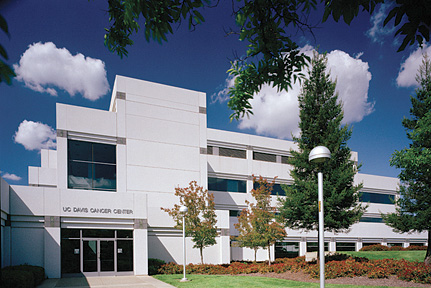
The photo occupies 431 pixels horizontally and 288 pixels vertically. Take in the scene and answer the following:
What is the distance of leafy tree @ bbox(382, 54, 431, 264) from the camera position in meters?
19.0

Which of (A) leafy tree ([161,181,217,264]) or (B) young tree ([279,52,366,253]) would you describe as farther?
(A) leafy tree ([161,181,217,264])

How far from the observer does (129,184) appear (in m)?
26.1

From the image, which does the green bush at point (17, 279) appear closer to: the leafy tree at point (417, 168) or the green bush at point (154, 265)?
the green bush at point (154, 265)

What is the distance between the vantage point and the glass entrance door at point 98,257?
822 inches

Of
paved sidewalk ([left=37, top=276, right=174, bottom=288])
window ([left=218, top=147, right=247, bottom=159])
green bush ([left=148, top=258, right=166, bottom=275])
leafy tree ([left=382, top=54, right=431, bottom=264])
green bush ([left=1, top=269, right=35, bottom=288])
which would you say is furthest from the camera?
window ([left=218, top=147, right=247, bottom=159])

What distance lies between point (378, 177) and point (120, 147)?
34.7m

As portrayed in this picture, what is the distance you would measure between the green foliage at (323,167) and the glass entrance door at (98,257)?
441 inches

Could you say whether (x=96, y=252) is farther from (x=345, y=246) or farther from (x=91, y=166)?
(x=345, y=246)

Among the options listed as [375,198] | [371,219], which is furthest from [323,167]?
[375,198]

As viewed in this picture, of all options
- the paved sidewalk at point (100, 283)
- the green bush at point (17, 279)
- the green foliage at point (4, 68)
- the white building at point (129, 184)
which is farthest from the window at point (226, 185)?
the green foliage at point (4, 68)

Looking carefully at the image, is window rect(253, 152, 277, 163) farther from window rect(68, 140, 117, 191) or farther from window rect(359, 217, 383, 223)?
window rect(68, 140, 117, 191)

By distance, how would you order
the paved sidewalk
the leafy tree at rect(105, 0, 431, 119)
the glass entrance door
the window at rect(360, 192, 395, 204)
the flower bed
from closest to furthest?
the leafy tree at rect(105, 0, 431, 119) → the flower bed → the paved sidewalk → the glass entrance door → the window at rect(360, 192, 395, 204)

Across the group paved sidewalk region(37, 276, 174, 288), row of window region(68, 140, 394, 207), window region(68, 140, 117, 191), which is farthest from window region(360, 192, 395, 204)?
paved sidewalk region(37, 276, 174, 288)

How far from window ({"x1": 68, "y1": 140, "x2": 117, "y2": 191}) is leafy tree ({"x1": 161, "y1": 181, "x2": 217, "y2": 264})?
4.97m
